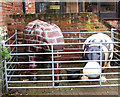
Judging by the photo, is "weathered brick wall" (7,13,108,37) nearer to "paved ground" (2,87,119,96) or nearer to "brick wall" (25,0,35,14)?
"brick wall" (25,0,35,14)

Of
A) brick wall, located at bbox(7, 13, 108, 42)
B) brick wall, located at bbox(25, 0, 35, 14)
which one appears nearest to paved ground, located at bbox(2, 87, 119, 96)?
brick wall, located at bbox(7, 13, 108, 42)

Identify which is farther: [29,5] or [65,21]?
[29,5]

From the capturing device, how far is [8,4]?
285 inches

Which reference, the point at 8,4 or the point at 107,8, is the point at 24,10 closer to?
the point at 8,4

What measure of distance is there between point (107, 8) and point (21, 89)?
609 centimetres

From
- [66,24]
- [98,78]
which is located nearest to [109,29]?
[66,24]

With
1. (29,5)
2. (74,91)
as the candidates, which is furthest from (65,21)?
(74,91)

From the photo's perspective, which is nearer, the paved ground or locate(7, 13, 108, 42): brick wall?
the paved ground

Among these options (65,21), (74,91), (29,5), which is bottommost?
(74,91)

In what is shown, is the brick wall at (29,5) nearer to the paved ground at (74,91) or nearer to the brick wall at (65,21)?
the brick wall at (65,21)

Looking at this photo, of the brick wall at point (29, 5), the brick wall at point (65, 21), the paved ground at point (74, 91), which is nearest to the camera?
the paved ground at point (74, 91)

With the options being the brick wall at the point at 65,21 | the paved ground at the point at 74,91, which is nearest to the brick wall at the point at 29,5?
the brick wall at the point at 65,21

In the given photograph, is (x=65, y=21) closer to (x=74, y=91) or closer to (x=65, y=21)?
(x=65, y=21)

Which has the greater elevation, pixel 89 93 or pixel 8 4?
pixel 8 4
